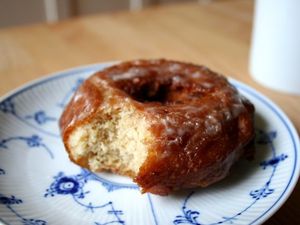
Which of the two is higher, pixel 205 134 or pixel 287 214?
pixel 205 134

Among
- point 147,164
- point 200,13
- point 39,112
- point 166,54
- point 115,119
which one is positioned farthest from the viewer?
point 200,13

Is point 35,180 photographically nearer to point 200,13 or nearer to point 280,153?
point 280,153

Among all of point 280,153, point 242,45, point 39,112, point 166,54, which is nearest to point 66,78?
point 39,112

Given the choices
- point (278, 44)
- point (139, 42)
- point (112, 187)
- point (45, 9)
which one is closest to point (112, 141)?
point (112, 187)

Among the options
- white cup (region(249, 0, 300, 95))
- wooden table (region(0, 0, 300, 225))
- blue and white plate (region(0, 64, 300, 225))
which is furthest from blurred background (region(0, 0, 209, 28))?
blue and white plate (region(0, 64, 300, 225))

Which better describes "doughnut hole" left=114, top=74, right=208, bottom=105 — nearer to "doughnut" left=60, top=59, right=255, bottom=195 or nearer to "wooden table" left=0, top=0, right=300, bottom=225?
"doughnut" left=60, top=59, right=255, bottom=195

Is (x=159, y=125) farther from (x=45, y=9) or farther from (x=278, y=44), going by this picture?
(x=45, y=9)

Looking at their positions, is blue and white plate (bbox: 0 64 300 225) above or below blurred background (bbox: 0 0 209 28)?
above
